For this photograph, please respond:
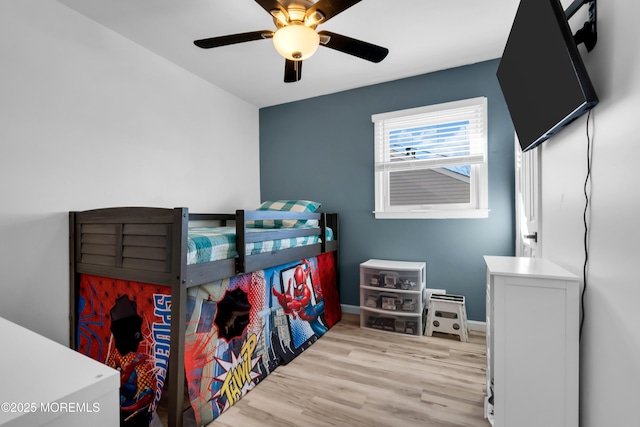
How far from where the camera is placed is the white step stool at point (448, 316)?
7.89ft

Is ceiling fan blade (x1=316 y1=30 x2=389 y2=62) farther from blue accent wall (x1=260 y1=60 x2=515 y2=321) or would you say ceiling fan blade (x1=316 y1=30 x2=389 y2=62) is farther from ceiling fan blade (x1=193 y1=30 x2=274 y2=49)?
blue accent wall (x1=260 y1=60 x2=515 y2=321)

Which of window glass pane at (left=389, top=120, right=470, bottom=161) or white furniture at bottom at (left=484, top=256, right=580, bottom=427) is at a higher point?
window glass pane at (left=389, top=120, right=470, bottom=161)

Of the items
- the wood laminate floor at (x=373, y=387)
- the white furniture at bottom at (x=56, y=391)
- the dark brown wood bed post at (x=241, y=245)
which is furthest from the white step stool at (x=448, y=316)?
the white furniture at bottom at (x=56, y=391)

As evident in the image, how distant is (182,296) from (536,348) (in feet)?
4.89

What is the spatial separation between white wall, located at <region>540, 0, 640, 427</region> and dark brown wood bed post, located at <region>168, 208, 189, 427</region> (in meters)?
1.51

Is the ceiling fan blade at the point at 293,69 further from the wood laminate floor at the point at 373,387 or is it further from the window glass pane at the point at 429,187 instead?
the wood laminate floor at the point at 373,387

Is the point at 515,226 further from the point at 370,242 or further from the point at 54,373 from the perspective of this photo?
the point at 54,373

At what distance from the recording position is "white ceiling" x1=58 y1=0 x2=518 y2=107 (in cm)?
186

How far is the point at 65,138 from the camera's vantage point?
1839mm

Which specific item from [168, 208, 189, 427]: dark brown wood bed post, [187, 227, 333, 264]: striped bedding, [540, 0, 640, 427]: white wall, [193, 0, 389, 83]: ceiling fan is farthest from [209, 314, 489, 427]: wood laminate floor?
[193, 0, 389, 83]: ceiling fan

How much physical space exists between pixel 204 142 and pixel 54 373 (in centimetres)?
251

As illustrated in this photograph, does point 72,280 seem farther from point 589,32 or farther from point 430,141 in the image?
point 430,141

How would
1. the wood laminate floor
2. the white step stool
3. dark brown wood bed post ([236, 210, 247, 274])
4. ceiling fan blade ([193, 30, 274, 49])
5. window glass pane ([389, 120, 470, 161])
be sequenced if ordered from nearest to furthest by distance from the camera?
1. the wood laminate floor
2. ceiling fan blade ([193, 30, 274, 49])
3. dark brown wood bed post ([236, 210, 247, 274])
4. the white step stool
5. window glass pane ([389, 120, 470, 161])

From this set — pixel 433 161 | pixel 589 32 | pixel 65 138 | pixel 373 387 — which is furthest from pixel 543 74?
pixel 65 138
